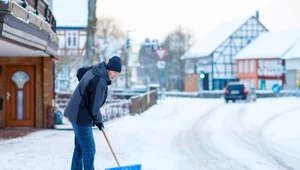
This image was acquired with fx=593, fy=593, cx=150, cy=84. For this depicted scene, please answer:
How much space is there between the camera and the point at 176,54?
284ft

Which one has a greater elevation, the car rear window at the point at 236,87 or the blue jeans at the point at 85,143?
the car rear window at the point at 236,87

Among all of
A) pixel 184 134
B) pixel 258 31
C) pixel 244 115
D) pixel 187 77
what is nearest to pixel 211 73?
pixel 187 77

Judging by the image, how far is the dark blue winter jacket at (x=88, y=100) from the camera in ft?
25.8

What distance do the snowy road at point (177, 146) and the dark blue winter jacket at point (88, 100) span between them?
2415 millimetres

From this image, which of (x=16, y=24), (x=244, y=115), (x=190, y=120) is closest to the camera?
(x=16, y=24)

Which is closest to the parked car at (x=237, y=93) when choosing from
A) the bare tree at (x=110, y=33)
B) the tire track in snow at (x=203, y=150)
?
the tire track in snow at (x=203, y=150)

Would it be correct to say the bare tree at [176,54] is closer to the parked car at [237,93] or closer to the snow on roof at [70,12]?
the snow on roof at [70,12]

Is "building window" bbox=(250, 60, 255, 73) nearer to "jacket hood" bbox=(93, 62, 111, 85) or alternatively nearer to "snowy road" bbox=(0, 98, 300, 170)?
"snowy road" bbox=(0, 98, 300, 170)

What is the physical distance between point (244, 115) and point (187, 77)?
4902 centimetres

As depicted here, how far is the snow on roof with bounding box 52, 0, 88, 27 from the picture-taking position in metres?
55.7

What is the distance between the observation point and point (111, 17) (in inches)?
2746

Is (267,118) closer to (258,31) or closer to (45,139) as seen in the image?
(45,139)

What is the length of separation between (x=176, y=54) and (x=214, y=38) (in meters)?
12.0

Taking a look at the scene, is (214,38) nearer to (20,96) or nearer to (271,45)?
(271,45)
